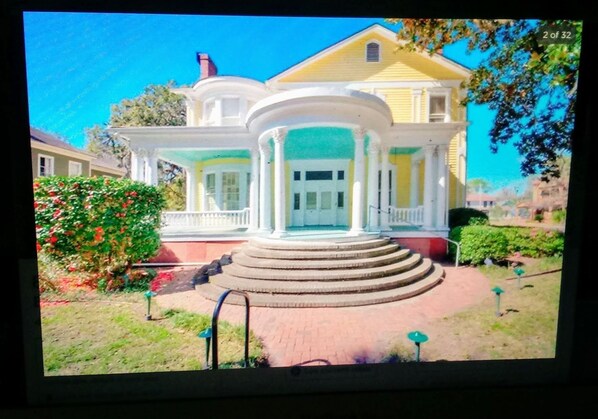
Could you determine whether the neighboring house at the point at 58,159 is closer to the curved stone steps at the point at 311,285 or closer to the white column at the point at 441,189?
the curved stone steps at the point at 311,285

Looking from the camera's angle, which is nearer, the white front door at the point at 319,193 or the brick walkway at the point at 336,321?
the brick walkway at the point at 336,321

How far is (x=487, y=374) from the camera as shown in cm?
212

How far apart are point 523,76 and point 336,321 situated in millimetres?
3570

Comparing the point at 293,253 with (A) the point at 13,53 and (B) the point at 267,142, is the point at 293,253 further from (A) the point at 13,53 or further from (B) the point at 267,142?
(A) the point at 13,53

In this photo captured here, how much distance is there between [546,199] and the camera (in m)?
2.40

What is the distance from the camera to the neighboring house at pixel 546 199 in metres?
2.22

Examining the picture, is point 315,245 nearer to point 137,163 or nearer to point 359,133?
point 359,133

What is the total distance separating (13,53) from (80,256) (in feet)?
7.32

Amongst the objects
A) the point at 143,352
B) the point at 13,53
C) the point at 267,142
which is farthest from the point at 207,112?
the point at 143,352

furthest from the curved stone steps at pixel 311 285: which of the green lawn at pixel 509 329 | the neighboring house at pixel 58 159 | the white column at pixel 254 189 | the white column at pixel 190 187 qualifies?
→ the white column at pixel 190 187

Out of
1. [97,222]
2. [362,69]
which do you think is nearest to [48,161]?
[97,222]

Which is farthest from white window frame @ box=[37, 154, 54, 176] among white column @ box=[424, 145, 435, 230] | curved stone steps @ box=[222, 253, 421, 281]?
white column @ box=[424, 145, 435, 230]

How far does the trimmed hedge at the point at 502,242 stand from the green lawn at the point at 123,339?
341 cm

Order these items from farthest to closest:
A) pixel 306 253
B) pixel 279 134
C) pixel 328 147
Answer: pixel 328 147
pixel 279 134
pixel 306 253
